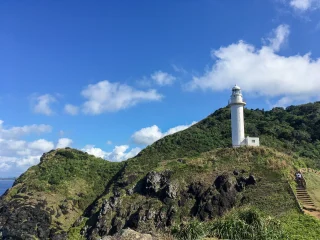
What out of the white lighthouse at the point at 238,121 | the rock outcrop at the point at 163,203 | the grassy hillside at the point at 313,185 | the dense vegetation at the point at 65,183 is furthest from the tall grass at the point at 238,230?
the dense vegetation at the point at 65,183

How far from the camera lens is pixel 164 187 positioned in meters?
37.2

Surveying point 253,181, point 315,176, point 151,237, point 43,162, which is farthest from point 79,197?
point 151,237

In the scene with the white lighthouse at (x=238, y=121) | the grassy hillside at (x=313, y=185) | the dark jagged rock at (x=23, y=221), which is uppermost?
the white lighthouse at (x=238, y=121)

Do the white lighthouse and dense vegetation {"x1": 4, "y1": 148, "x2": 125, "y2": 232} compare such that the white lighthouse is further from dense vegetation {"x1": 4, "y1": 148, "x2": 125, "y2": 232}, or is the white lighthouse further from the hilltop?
dense vegetation {"x1": 4, "y1": 148, "x2": 125, "y2": 232}

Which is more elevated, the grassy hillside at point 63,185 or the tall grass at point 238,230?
the grassy hillside at point 63,185

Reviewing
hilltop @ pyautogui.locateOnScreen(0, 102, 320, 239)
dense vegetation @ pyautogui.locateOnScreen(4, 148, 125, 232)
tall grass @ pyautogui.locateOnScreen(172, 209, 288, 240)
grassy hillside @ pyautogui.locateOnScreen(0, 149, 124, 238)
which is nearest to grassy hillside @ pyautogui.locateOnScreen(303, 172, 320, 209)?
hilltop @ pyautogui.locateOnScreen(0, 102, 320, 239)

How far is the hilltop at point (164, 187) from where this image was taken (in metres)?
32.0

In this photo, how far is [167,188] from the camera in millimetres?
36375

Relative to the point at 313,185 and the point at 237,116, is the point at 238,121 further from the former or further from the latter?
the point at 313,185

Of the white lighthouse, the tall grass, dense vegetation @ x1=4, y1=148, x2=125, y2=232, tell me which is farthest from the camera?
dense vegetation @ x1=4, y1=148, x2=125, y2=232

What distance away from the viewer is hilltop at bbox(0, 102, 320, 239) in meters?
32.0

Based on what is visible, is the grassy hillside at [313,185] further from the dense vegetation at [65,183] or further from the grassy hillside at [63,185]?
the dense vegetation at [65,183]

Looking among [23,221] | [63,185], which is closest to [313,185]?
[23,221]

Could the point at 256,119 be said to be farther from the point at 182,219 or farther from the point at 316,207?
the point at 316,207
